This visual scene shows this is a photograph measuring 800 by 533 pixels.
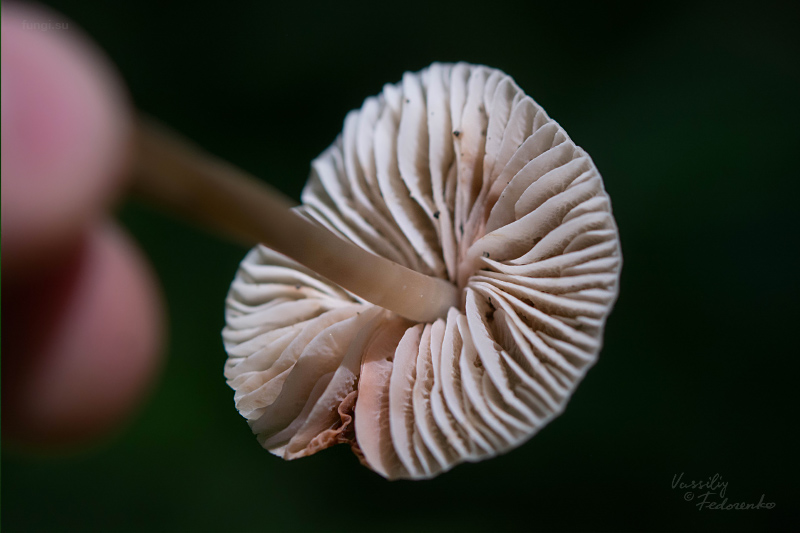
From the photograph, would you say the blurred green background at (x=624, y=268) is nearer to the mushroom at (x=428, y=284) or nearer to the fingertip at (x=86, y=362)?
the mushroom at (x=428, y=284)

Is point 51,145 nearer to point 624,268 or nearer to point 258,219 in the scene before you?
point 258,219

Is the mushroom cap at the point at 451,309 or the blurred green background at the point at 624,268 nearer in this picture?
the mushroom cap at the point at 451,309

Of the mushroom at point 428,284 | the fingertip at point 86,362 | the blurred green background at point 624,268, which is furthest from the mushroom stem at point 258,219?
the blurred green background at point 624,268

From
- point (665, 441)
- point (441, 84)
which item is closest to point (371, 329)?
point (441, 84)

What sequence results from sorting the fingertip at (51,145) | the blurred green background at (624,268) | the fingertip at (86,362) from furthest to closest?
the blurred green background at (624,268), the fingertip at (86,362), the fingertip at (51,145)

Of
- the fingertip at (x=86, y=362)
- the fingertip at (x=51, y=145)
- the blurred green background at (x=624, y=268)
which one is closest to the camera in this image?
the fingertip at (x=51, y=145)

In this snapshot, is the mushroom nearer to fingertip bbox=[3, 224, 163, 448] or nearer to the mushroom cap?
the mushroom cap
